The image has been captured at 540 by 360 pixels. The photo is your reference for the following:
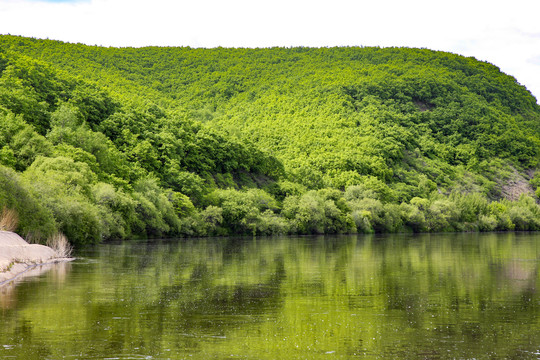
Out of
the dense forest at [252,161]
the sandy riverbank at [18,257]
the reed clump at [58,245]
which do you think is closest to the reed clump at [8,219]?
the sandy riverbank at [18,257]

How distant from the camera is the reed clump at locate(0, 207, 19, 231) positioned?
40600mm

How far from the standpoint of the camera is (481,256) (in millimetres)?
50875

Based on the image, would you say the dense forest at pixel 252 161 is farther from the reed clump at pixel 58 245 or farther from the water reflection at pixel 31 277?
the water reflection at pixel 31 277

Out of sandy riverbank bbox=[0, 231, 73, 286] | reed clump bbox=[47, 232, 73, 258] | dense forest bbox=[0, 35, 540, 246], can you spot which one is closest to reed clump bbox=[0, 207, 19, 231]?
sandy riverbank bbox=[0, 231, 73, 286]

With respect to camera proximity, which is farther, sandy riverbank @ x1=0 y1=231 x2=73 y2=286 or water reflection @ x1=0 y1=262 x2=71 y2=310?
sandy riverbank @ x1=0 y1=231 x2=73 y2=286

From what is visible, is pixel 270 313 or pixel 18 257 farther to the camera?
pixel 18 257

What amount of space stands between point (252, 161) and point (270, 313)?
109 meters

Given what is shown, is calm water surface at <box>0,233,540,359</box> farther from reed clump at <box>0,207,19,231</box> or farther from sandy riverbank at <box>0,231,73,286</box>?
reed clump at <box>0,207,19,231</box>

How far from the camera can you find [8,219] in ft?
137

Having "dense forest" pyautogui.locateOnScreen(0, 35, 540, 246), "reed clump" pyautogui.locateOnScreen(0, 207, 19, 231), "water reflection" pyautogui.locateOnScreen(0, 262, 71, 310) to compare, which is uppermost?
"dense forest" pyautogui.locateOnScreen(0, 35, 540, 246)

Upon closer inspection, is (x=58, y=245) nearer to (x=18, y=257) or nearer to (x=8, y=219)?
(x=8, y=219)

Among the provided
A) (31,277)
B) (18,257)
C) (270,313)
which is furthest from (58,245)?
(270,313)

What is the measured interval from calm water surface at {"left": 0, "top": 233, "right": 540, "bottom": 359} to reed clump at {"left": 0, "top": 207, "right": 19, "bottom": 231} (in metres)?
5.47

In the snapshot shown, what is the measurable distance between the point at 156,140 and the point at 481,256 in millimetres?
75106
